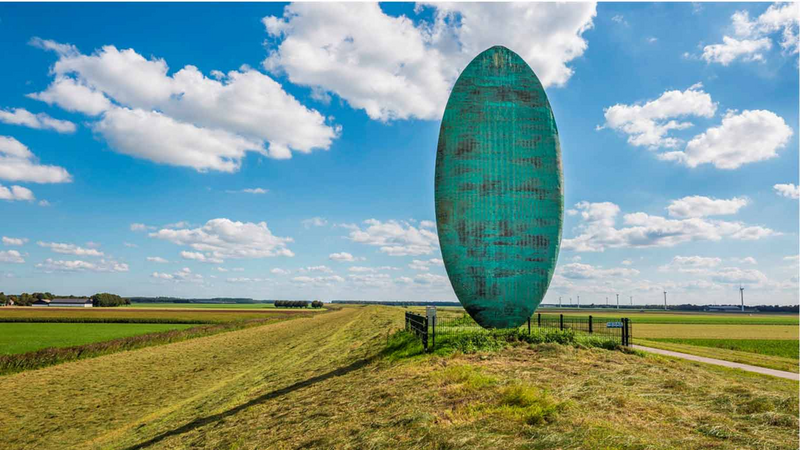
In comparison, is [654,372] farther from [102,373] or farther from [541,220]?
[102,373]

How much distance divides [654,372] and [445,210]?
9002 mm

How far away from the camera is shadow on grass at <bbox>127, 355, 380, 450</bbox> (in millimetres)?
13828

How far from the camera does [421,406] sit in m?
9.98

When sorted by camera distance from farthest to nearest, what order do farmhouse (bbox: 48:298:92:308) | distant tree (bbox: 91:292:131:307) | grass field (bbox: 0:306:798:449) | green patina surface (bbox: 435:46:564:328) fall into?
distant tree (bbox: 91:292:131:307), farmhouse (bbox: 48:298:92:308), green patina surface (bbox: 435:46:564:328), grass field (bbox: 0:306:798:449)

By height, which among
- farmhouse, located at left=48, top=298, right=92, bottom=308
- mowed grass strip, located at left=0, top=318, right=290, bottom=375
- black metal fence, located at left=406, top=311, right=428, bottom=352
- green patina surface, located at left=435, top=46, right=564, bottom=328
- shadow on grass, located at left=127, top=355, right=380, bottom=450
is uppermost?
green patina surface, located at left=435, top=46, right=564, bottom=328

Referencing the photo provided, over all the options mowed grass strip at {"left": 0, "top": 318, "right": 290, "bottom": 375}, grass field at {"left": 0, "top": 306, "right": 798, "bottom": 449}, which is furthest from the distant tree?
grass field at {"left": 0, "top": 306, "right": 798, "bottom": 449}

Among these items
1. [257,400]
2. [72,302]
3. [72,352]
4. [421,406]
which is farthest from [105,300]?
[421,406]

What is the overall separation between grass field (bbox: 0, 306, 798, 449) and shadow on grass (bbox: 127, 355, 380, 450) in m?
0.09

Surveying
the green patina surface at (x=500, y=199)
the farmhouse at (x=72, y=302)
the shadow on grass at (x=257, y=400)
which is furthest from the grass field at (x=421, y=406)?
the farmhouse at (x=72, y=302)

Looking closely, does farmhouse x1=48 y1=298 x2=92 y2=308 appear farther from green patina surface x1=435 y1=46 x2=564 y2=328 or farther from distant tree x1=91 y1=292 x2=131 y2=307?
green patina surface x1=435 y1=46 x2=564 y2=328

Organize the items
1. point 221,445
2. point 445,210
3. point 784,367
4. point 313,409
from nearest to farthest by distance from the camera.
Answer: point 221,445
point 313,409
point 445,210
point 784,367

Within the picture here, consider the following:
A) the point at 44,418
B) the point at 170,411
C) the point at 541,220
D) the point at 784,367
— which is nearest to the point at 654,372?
the point at 541,220

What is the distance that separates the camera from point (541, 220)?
17969 millimetres

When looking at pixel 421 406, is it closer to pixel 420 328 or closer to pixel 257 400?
pixel 257 400
